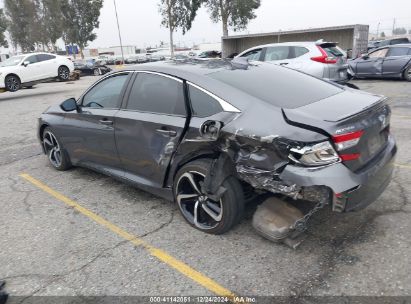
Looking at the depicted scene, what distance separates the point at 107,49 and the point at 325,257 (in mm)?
103218

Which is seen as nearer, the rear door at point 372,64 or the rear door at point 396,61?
the rear door at point 396,61

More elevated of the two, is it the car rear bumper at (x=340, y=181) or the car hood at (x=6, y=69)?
the car hood at (x=6, y=69)

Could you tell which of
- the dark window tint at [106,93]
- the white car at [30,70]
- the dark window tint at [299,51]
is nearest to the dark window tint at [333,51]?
the dark window tint at [299,51]

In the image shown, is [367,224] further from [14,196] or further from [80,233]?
[14,196]

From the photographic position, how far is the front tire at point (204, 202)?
3.09m

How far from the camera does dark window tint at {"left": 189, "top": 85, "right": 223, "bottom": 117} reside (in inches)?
126

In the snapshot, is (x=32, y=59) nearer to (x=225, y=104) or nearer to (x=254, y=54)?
(x=254, y=54)

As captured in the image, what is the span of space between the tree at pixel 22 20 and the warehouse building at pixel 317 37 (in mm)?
42154

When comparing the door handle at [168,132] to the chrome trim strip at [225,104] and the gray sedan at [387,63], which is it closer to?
the chrome trim strip at [225,104]

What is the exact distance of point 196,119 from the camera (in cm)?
329

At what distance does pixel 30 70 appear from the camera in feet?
52.5

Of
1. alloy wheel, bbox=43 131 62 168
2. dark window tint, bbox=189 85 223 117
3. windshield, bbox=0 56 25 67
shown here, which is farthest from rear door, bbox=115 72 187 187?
windshield, bbox=0 56 25 67

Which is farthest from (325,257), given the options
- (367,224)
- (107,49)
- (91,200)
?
(107,49)

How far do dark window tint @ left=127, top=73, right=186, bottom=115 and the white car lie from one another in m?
13.5
